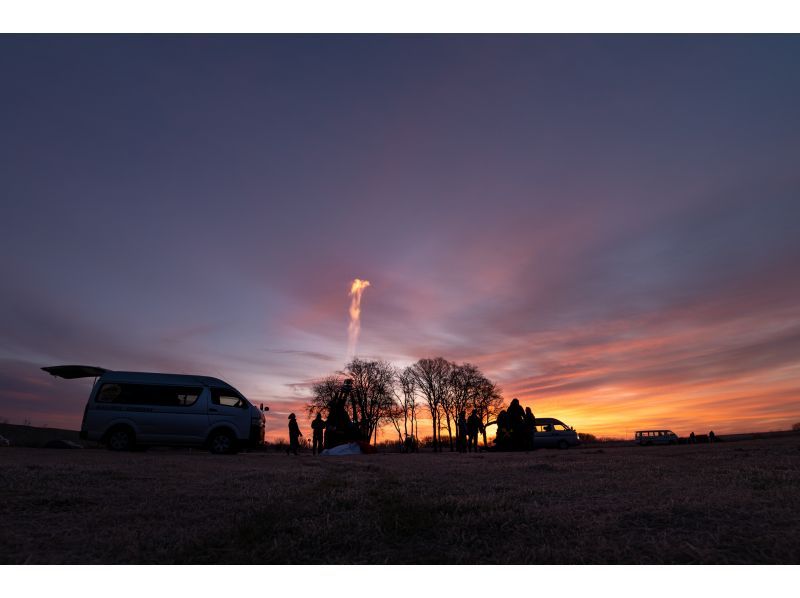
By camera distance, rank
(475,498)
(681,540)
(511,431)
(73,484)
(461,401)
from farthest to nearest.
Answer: (461,401) < (511,431) < (73,484) < (475,498) < (681,540)

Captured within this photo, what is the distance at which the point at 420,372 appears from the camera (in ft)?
207

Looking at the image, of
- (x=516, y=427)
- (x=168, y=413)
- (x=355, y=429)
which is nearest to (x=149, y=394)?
(x=168, y=413)

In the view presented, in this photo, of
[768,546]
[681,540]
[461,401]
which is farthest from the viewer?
[461,401]

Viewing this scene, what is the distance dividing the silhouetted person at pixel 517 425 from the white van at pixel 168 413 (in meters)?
11.2

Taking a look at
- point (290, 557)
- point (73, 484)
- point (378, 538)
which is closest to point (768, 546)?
point (378, 538)

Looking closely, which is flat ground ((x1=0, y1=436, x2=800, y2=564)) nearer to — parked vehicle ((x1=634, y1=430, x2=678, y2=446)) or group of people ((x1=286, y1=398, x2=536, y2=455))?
group of people ((x1=286, y1=398, x2=536, y2=455))

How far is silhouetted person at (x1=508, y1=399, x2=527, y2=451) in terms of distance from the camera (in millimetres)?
23062

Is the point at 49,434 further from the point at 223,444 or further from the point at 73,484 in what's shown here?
the point at 73,484

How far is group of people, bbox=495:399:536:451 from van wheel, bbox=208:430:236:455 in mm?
12010

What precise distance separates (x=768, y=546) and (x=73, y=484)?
7936 millimetres

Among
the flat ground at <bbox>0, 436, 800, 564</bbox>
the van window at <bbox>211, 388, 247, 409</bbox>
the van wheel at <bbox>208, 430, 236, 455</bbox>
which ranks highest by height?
the van window at <bbox>211, 388, 247, 409</bbox>

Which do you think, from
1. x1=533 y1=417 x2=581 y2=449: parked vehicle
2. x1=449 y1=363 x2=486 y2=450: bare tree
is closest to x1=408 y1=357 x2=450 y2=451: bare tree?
x1=449 y1=363 x2=486 y2=450: bare tree

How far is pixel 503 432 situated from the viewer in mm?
24438

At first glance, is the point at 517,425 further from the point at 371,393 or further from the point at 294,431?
the point at 371,393
